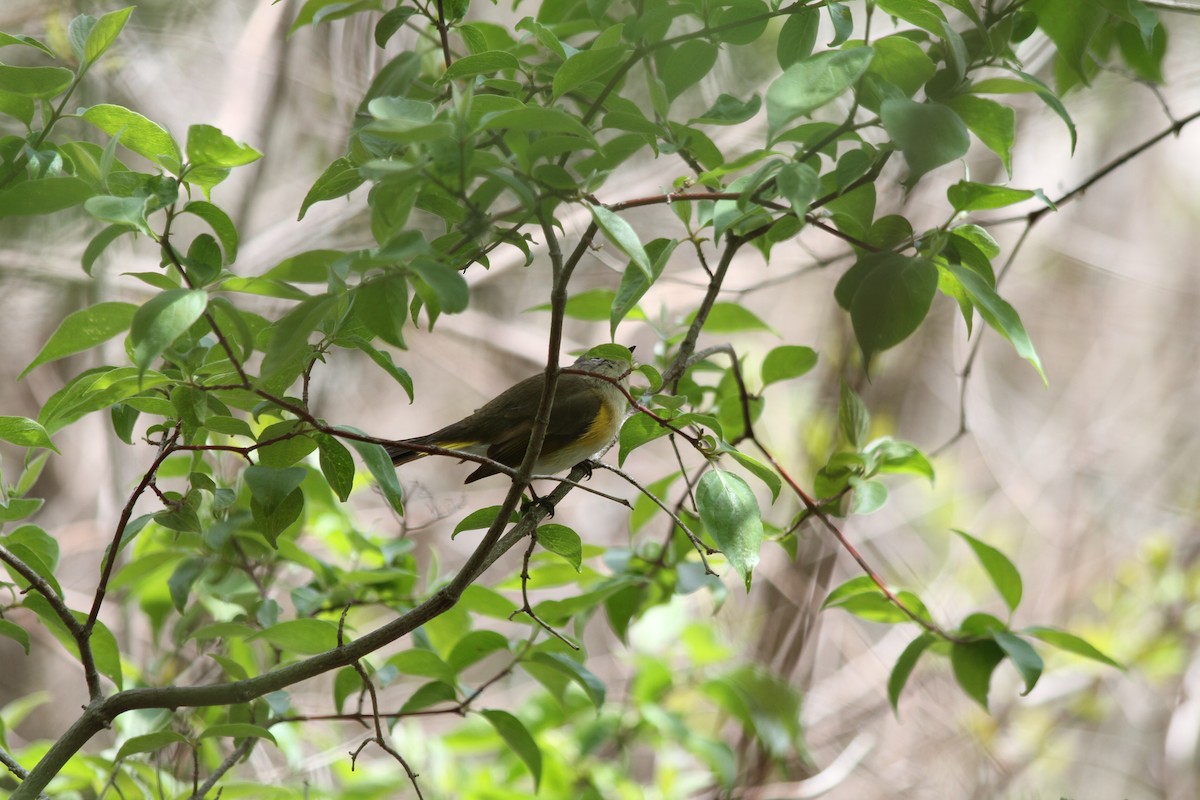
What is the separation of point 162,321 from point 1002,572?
4.84ft

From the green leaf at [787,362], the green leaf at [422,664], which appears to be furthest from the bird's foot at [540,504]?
the green leaf at [787,362]

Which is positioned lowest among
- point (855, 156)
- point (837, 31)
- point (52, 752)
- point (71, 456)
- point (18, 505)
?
point (71, 456)

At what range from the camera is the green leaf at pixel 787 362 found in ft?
6.23

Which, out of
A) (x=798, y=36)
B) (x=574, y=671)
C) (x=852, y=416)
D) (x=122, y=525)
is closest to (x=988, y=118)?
(x=798, y=36)

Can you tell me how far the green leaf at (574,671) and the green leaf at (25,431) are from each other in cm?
83

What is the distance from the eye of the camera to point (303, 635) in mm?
1543

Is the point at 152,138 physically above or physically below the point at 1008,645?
above

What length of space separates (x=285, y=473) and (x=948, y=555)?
16.3 feet

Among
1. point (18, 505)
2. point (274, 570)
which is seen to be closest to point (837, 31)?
point (18, 505)

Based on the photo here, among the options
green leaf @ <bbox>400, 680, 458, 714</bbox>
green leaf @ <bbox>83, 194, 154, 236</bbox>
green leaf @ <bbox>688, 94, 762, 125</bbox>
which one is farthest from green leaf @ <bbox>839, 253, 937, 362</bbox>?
green leaf @ <bbox>400, 680, 458, 714</bbox>

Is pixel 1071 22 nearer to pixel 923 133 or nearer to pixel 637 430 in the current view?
pixel 923 133

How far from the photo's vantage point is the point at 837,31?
1247 mm

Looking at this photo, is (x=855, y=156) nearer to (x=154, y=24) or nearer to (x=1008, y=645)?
(x=1008, y=645)

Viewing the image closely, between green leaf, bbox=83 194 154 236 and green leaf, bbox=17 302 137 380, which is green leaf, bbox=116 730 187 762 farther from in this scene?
green leaf, bbox=83 194 154 236
